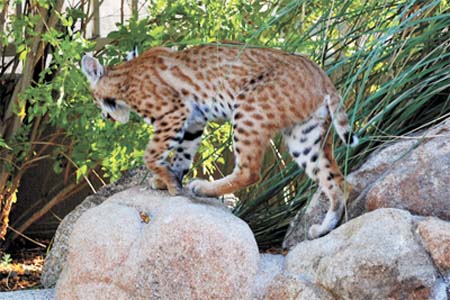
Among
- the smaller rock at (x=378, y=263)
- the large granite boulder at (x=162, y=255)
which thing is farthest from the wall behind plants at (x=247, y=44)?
the large granite boulder at (x=162, y=255)

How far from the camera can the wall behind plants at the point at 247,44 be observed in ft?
15.8

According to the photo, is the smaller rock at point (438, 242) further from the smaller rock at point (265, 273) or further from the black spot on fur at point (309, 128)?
the black spot on fur at point (309, 128)

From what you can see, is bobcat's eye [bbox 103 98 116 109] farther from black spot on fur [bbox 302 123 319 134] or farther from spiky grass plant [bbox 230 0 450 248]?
black spot on fur [bbox 302 123 319 134]

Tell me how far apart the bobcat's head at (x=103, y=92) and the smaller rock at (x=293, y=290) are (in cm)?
152

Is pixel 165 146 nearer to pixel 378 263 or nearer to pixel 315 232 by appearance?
pixel 315 232

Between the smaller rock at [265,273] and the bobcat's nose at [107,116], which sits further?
the bobcat's nose at [107,116]

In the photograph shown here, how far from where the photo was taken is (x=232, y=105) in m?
4.96

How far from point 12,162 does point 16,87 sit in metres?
0.54

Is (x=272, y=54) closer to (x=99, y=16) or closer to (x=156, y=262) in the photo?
(x=156, y=262)

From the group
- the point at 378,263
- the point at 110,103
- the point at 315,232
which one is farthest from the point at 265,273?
the point at 110,103

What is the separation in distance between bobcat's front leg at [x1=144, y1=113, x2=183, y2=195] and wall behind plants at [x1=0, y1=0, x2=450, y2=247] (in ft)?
0.77

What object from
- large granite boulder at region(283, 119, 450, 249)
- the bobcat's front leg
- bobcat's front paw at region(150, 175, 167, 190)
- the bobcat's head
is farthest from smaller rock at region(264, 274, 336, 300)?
the bobcat's head

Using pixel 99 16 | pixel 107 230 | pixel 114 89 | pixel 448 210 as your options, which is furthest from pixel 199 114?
pixel 99 16

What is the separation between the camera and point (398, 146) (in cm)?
489
